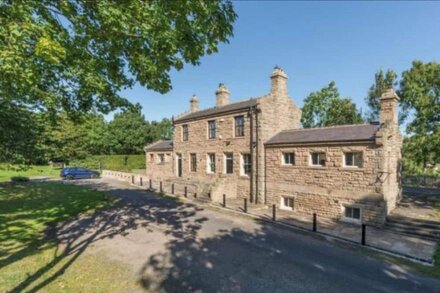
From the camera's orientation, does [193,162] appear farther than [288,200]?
Yes

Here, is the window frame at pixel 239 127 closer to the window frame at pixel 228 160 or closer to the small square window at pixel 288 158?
the window frame at pixel 228 160

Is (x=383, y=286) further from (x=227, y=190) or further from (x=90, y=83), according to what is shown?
(x=227, y=190)

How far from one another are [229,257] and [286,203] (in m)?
9.64

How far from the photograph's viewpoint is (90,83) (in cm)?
775

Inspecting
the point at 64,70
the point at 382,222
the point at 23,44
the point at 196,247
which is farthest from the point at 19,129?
the point at 382,222

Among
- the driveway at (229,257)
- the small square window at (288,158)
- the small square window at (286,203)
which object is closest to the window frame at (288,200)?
the small square window at (286,203)

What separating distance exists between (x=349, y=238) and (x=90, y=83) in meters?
12.6

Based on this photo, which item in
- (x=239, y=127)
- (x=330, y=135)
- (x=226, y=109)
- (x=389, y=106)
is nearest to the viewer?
(x=389, y=106)

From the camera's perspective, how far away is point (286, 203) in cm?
1858

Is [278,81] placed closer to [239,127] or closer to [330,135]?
[239,127]

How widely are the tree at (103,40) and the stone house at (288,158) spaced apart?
37.1 feet

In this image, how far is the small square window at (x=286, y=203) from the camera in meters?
18.2

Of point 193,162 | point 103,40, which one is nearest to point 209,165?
point 193,162

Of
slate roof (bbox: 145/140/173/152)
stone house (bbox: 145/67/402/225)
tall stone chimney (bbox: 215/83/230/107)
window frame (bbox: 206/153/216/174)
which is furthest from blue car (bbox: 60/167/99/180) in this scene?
tall stone chimney (bbox: 215/83/230/107)
